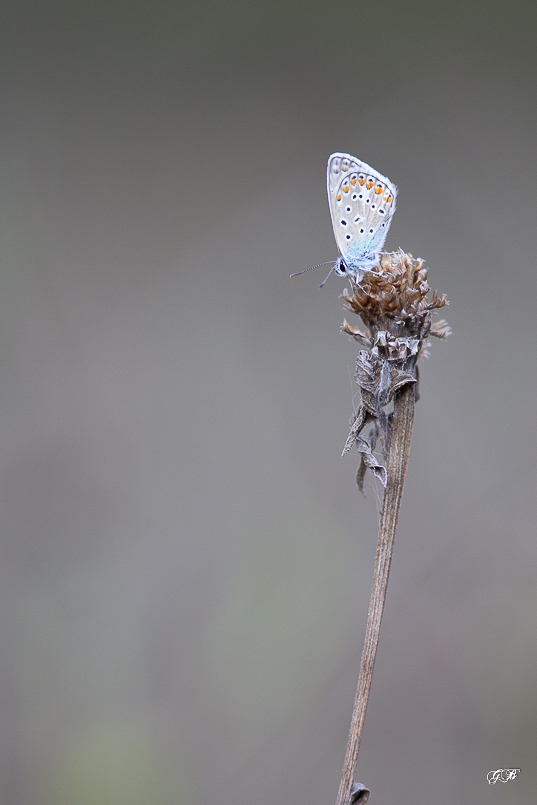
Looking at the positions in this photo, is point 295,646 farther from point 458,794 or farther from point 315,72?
point 315,72

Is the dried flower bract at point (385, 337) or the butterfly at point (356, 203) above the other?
the butterfly at point (356, 203)

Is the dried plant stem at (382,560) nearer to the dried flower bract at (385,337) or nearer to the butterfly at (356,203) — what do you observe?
the dried flower bract at (385,337)

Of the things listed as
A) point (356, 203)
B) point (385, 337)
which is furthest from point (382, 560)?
point (356, 203)

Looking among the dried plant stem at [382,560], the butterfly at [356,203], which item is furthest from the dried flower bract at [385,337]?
the butterfly at [356,203]

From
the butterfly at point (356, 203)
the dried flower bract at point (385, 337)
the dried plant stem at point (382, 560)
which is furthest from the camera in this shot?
the butterfly at point (356, 203)

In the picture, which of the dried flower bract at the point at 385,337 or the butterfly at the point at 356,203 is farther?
the butterfly at the point at 356,203

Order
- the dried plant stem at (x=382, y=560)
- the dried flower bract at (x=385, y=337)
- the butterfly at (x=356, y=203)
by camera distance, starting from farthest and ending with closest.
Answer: the butterfly at (x=356, y=203), the dried flower bract at (x=385, y=337), the dried plant stem at (x=382, y=560)

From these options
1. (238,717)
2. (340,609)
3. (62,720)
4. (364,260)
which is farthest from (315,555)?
(364,260)

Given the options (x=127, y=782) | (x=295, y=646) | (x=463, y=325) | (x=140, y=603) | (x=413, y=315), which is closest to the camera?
(x=413, y=315)
